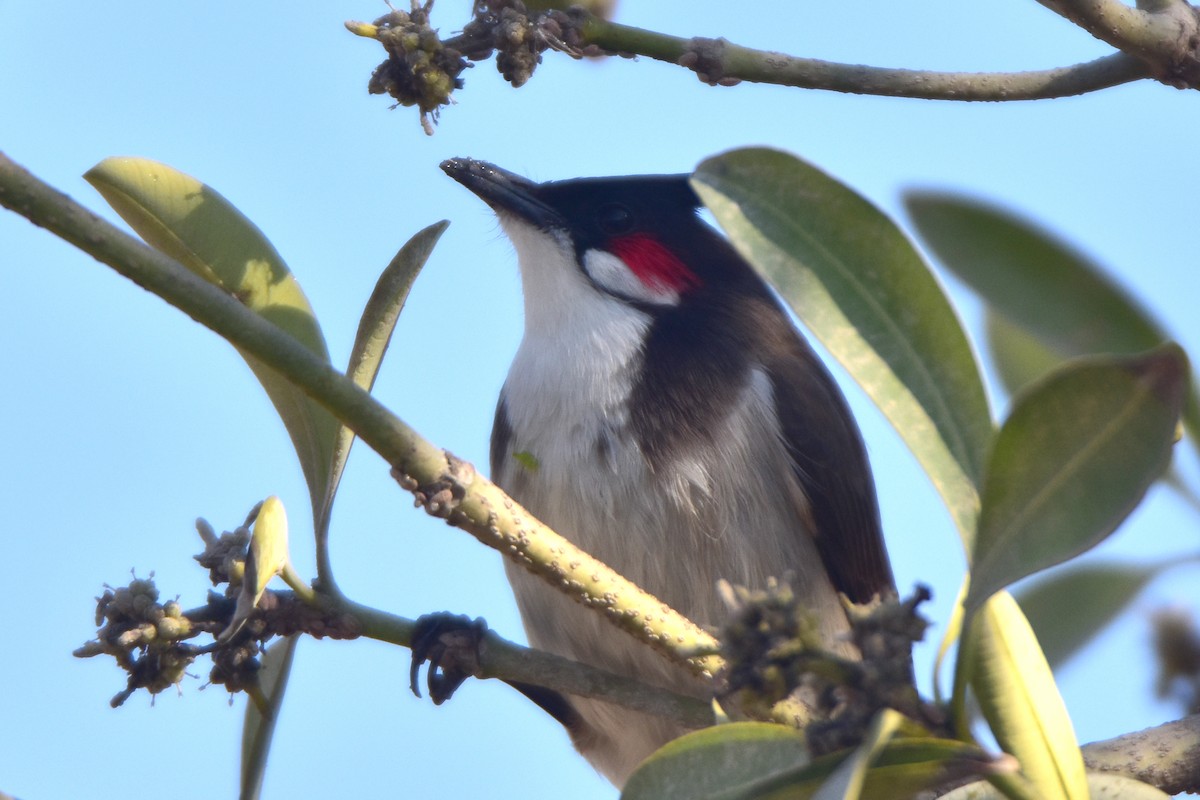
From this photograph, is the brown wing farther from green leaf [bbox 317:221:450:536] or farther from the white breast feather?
green leaf [bbox 317:221:450:536]

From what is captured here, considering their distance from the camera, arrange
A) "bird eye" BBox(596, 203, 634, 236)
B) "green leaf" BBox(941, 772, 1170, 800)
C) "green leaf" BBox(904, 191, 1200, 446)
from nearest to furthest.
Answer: "green leaf" BBox(941, 772, 1170, 800) < "green leaf" BBox(904, 191, 1200, 446) < "bird eye" BBox(596, 203, 634, 236)

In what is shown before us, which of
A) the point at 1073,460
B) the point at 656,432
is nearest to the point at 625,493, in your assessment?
the point at 656,432

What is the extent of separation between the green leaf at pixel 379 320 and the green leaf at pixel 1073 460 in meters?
0.99

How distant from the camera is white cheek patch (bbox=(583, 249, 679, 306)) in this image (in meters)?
3.69

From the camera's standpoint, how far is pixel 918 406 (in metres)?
1.54

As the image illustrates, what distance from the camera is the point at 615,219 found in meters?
3.87

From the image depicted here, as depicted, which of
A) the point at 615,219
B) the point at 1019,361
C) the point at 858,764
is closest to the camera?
the point at 858,764

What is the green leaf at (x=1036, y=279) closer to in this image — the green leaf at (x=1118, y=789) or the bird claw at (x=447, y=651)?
the green leaf at (x=1118, y=789)

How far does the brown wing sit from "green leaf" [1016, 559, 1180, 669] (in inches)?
33.3

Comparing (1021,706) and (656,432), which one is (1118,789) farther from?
(656,432)

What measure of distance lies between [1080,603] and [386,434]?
58.2 inches

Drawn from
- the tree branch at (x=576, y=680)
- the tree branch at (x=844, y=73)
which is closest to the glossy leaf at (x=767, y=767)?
the tree branch at (x=576, y=680)

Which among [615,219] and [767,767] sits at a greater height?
[615,219]

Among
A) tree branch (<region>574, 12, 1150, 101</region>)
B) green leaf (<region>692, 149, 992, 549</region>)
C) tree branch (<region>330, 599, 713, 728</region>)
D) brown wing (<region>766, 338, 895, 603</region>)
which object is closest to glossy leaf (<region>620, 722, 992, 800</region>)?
green leaf (<region>692, 149, 992, 549</region>)
